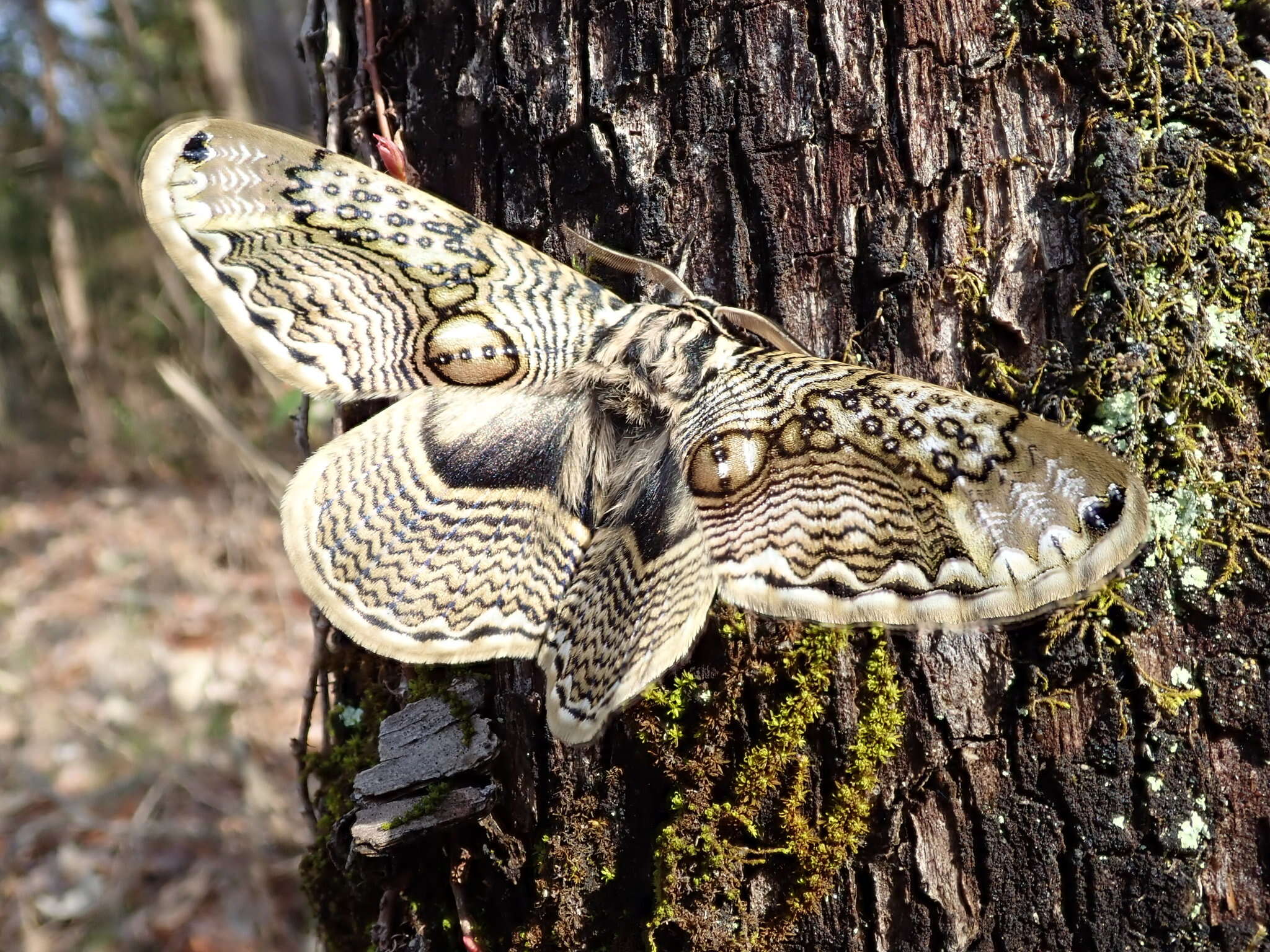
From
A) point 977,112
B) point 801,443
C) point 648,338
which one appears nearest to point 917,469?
point 801,443

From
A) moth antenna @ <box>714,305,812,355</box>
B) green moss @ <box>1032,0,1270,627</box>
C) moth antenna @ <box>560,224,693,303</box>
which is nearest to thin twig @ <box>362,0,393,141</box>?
moth antenna @ <box>560,224,693,303</box>

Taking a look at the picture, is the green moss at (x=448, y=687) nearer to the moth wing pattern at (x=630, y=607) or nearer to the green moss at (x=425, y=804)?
the green moss at (x=425, y=804)

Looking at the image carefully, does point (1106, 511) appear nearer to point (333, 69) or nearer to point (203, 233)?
point (203, 233)

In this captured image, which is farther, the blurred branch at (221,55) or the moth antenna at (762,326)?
the blurred branch at (221,55)

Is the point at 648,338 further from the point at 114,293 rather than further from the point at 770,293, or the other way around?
the point at 114,293

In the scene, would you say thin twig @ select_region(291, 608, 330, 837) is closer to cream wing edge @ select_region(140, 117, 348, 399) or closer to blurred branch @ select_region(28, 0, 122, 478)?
cream wing edge @ select_region(140, 117, 348, 399)

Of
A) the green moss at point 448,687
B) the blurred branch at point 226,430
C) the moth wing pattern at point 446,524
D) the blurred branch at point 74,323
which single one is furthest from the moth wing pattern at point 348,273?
the blurred branch at point 74,323

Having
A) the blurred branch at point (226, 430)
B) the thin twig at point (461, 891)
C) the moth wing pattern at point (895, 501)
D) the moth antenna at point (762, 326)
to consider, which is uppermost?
the moth antenna at point (762, 326)
